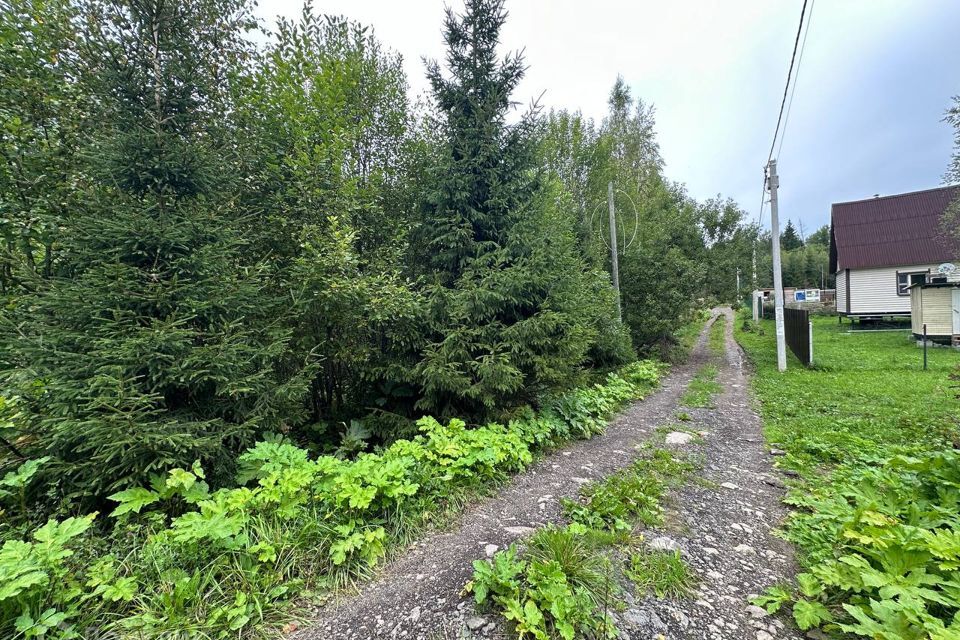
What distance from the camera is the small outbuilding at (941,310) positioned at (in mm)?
10445

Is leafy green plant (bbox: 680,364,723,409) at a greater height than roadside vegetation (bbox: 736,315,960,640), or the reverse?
roadside vegetation (bbox: 736,315,960,640)

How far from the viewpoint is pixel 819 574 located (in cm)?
184

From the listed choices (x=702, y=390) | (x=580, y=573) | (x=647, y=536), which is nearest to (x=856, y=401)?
(x=702, y=390)

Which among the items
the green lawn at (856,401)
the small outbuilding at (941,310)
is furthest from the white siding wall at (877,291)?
the green lawn at (856,401)

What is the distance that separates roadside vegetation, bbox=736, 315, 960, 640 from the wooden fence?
241 centimetres

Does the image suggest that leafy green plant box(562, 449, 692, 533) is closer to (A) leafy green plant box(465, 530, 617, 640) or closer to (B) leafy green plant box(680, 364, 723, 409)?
(A) leafy green plant box(465, 530, 617, 640)

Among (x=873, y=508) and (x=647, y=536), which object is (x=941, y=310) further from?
(x=647, y=536)


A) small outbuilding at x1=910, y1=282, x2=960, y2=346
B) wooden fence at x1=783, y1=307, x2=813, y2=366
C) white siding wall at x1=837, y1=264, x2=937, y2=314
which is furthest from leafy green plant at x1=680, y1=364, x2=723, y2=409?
white siding wall at x1=837, y1=264, x2=937, y2=314

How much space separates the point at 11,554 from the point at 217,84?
4.25 m

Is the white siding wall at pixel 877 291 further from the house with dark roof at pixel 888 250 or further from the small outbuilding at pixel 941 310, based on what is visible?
the small outbuilding at pixel 941 310

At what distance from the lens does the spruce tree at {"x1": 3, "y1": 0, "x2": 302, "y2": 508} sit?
2475mm

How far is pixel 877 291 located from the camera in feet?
56.9

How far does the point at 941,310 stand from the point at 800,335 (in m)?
5.69

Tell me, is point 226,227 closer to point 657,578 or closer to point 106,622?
point 106,622
